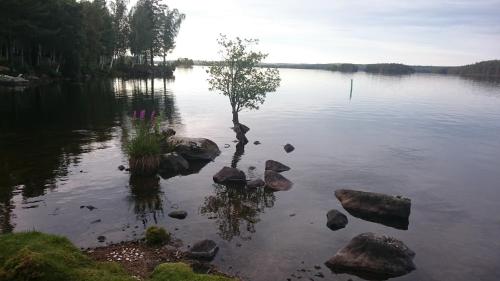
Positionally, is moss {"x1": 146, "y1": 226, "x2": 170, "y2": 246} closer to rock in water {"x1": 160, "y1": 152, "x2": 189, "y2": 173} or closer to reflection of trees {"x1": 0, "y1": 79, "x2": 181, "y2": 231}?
reflection of trees {"x1": 0, "y1": 79, "x2": 181, "y2": 231}

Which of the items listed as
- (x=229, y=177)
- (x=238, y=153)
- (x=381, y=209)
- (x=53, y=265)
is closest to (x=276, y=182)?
(x=229, y=177)

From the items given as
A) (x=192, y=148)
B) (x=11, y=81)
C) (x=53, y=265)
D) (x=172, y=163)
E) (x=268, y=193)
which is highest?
(x=11, y=81)

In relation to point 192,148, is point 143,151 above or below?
above

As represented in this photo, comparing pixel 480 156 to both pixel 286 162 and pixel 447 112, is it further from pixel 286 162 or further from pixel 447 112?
pixel 447 112

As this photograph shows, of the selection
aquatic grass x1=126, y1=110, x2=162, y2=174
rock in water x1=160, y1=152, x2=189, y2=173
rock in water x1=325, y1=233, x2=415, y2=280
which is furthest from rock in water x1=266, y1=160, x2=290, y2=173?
rock in water x1=325, y1=233, x2=415, y2=280

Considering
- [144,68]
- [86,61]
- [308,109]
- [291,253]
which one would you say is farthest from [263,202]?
[144,68]

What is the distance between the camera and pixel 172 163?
3250cm

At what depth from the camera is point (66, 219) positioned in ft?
72.1

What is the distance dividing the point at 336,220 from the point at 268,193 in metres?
6.42

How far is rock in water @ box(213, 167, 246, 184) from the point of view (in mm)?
30516

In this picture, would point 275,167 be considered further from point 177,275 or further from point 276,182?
point 177,275

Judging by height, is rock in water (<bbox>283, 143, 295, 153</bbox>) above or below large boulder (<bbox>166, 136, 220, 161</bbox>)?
below

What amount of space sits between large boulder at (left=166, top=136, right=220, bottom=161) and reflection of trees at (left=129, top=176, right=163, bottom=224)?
6638 mm

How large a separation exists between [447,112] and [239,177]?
69611mm
